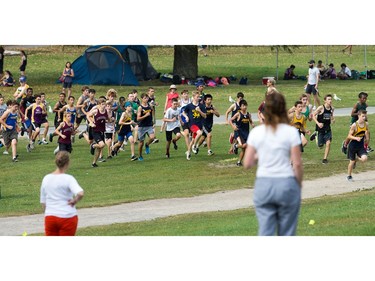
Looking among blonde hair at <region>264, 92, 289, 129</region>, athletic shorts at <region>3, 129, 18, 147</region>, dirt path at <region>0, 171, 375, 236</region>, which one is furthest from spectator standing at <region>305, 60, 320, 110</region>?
blonde hair at <region>264, 92, 289, 129</region>

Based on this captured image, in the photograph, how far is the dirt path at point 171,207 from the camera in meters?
19.0

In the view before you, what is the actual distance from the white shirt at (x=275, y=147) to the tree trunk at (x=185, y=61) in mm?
37668

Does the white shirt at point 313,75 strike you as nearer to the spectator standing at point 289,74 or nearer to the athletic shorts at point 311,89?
the athletic shorts at point 311,89

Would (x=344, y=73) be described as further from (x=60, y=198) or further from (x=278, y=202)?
(x=278, y=202)

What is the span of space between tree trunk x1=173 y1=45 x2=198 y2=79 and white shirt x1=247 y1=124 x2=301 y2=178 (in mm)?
37668

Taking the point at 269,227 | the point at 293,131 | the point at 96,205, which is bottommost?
the point at 96,205

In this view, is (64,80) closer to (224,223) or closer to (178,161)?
(178,161)

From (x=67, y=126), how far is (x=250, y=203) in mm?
6438

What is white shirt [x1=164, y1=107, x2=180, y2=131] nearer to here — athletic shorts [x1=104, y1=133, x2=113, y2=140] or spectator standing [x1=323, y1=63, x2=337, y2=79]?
athletic shorts [x1=104, y1=133, x2=113, y2=140]

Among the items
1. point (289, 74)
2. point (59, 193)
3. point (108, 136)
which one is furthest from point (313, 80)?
point (59, 193)

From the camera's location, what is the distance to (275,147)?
10.0m

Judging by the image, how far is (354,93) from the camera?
44.2 m

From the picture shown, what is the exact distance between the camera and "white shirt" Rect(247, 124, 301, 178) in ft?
32.8
